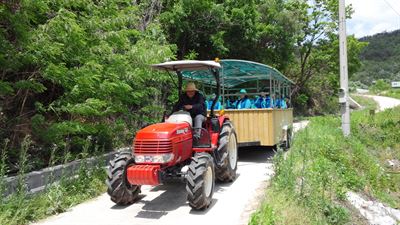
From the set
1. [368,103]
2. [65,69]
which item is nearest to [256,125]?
[65,69]

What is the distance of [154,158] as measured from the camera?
6.49 m

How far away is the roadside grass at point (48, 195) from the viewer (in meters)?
5.99

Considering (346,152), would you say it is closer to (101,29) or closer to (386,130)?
(101,29)

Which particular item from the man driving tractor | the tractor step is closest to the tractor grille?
the tractor step

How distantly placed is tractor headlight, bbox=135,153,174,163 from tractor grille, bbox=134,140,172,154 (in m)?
0.07

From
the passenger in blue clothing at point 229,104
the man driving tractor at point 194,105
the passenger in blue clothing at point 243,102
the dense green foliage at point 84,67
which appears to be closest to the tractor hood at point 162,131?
the man driving tractor at point 194,105

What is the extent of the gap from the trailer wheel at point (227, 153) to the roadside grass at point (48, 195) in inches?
97.9

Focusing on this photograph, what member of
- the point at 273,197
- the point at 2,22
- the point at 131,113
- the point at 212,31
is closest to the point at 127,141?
the point at 131,113

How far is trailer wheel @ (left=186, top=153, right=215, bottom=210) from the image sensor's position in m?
6.29

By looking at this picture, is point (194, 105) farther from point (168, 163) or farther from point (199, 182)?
point (199, 182)

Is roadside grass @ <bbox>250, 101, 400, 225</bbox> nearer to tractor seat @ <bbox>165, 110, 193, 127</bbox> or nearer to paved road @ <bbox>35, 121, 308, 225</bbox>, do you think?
paved road @ <bbox>35, 121, 308, 225</bbox>

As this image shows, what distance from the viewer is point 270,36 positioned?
23.6 meters

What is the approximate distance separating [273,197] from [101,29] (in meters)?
5.29

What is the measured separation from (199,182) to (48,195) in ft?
8.66
